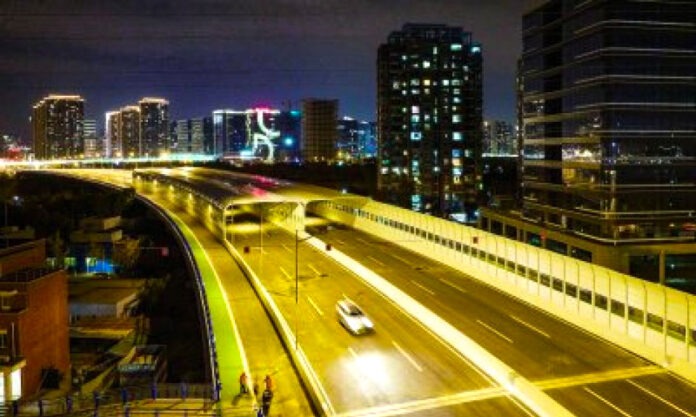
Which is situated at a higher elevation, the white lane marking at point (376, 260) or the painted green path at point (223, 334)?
the white lane marking at point (376, 260)

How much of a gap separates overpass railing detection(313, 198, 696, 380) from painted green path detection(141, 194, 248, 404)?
14.5 meters

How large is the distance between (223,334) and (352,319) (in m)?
5.50

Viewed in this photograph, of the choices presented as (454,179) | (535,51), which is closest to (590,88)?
(535,51)

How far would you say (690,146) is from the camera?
58844 millimetres

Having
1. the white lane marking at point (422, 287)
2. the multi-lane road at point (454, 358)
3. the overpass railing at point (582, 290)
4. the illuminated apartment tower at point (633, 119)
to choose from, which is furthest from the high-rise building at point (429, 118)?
the multi-lane road at point (454, 358)

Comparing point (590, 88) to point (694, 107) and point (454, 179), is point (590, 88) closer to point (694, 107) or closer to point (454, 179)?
point (694, 107)

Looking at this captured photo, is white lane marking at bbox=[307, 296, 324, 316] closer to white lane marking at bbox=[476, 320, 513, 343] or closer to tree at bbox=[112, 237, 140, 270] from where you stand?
white lane marking at bbox=[476, 320, 513, 343]

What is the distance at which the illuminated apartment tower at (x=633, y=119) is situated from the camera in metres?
57.5

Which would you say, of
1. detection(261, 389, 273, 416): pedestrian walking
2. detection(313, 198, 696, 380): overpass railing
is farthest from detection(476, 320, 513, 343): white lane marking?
detection(261, 389, 273, 416): pedestrian walking

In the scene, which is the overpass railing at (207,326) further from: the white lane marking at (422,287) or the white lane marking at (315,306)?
the white lane marking at (422,287)

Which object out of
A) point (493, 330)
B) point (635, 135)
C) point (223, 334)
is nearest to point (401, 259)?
point (493, 330)

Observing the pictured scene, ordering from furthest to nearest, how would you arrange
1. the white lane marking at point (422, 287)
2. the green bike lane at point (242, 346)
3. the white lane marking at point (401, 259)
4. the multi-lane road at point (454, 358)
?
the white lane marking at point (401, 259), the white lane marking at point (422, 287), the green bike lane at point (242, 346), the multi-lane road at point (454, 358)

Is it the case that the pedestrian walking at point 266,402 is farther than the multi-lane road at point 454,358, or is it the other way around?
the multi-lane road at point 454,358

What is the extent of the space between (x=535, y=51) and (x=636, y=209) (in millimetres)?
21570
